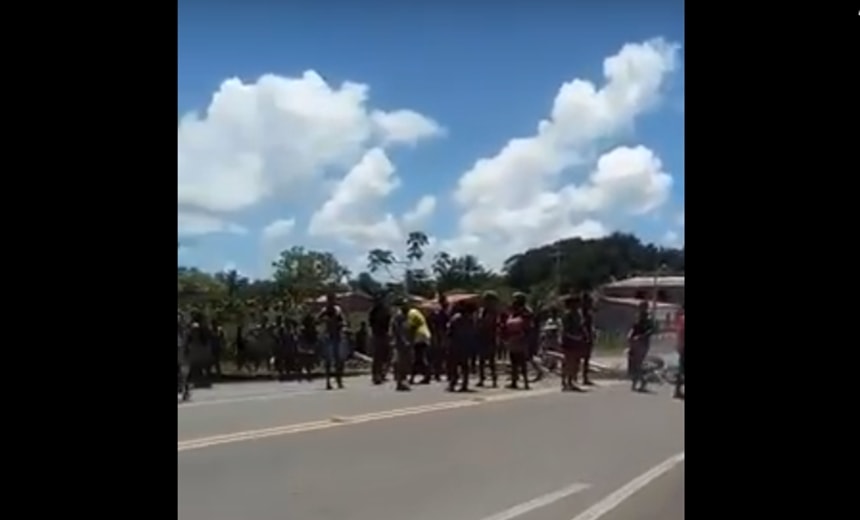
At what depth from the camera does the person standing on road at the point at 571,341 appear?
256 cm

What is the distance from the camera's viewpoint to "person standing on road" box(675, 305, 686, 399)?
255cm

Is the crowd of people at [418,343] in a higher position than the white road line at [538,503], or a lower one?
higher

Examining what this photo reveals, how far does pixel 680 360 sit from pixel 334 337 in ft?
2.65

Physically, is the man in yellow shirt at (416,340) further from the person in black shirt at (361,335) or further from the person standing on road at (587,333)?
the person standing on road at (587,333)

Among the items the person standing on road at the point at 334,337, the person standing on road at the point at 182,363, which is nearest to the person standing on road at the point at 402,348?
the person standing on road at the point at 334,337

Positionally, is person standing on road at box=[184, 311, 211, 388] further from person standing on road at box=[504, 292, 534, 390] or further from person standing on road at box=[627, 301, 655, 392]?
person standing on road at box=[627, 301, 655, 392]

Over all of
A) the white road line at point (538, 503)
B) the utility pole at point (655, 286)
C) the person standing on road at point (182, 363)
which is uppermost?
the utility pole at point (655, 286)

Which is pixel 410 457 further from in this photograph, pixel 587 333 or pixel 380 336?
pixel 587 333

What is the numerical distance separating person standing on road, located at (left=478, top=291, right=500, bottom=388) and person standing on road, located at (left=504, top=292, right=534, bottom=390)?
31 millimetres

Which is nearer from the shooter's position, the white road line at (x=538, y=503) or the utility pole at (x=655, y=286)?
the utility pole at (x=655, y=286)

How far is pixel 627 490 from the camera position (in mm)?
2639

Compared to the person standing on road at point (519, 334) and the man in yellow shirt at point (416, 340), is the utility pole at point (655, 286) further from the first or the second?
the man in yellow shirt at point (416, 340)

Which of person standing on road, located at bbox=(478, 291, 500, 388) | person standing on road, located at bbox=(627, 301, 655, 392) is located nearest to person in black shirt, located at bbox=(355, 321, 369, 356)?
person standing on road, located at bbox=(478, 291, 500, 388)
